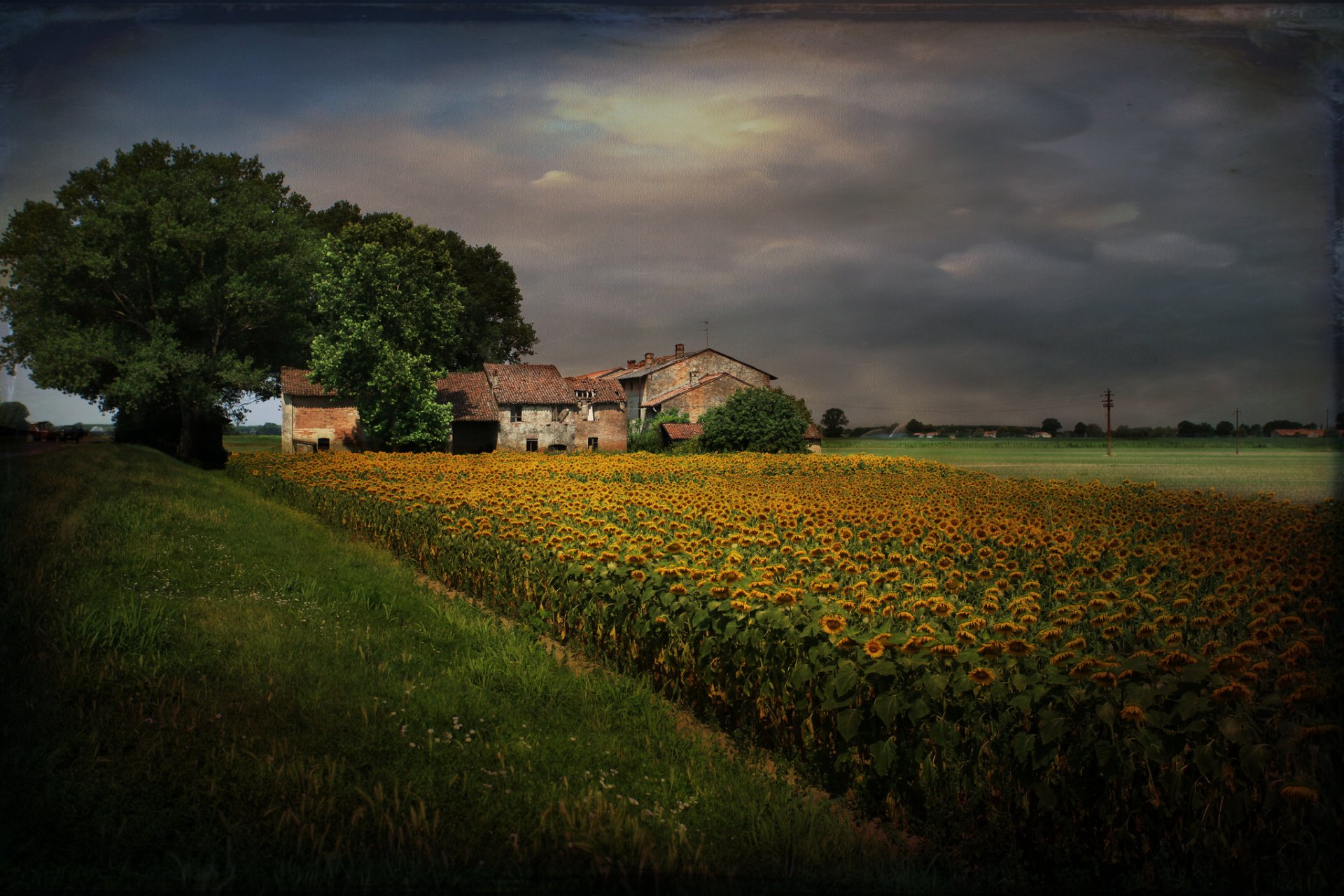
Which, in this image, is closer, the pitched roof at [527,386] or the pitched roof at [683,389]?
the pitched roof at [527,386]

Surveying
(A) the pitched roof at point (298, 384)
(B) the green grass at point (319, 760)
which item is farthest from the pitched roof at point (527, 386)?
(B) the green grass at point (319, 760)

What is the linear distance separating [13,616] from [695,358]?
53.5m

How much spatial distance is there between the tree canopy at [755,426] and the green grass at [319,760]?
100 ft

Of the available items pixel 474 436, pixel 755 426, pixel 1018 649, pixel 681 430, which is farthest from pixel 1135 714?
pixel 474 436

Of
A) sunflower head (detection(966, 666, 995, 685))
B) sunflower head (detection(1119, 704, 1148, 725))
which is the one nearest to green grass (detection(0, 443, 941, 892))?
sunflower head (detection(966, 666, 995, 685))

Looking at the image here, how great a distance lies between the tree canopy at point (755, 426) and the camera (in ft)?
119

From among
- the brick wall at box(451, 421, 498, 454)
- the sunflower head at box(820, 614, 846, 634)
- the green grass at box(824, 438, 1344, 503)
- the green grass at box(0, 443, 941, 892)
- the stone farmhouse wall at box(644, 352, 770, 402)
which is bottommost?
the green grass at box(0, 443, 941, 892)

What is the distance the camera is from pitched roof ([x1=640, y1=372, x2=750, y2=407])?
51.9m

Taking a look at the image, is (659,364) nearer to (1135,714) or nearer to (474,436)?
A: (474,436)

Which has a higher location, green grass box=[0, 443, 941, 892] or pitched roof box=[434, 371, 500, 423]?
pitched roof box=[434, 371, 500, 423]

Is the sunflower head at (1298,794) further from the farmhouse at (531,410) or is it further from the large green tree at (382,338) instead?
the farmhouse at (531,410)

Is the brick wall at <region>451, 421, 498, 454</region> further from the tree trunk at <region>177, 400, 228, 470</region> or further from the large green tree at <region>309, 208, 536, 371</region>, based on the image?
the tree trunk at <region>177, 400, 228, 470</region>

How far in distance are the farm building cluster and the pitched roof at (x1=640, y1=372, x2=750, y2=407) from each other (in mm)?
74

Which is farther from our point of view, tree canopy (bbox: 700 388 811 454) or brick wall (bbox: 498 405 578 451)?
brick wall (bbox: 498 405 578 451)
